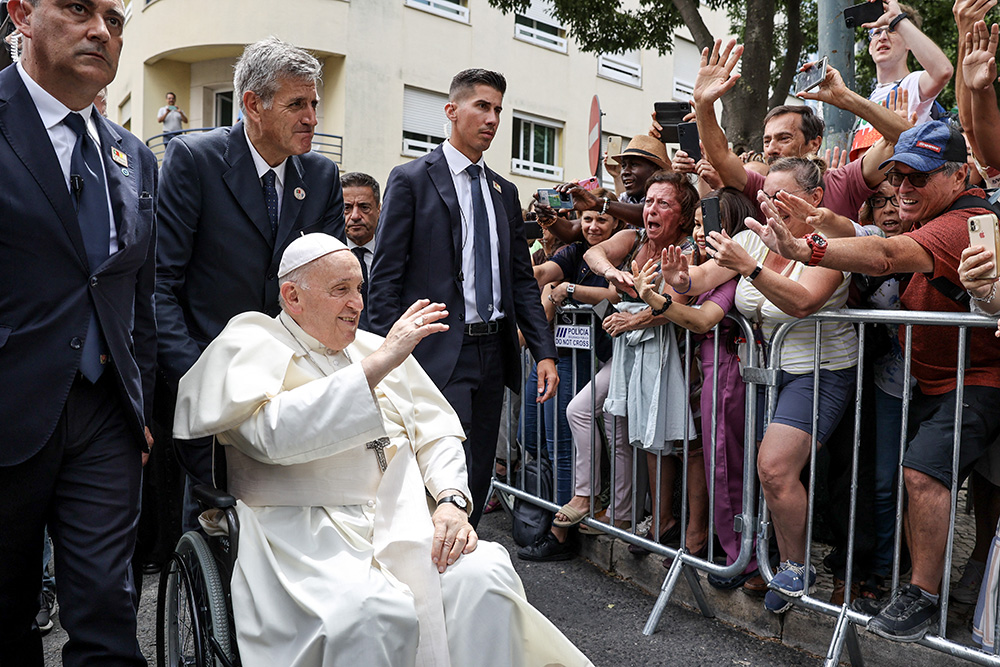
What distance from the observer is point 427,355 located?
3900 millimetres

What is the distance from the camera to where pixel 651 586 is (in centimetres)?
450

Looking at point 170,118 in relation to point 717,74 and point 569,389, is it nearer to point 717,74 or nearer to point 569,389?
point 569,389

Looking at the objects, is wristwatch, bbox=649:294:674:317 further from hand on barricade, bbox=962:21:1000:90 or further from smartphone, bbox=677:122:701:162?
hand on barricade, bbox=962:21:1000:90

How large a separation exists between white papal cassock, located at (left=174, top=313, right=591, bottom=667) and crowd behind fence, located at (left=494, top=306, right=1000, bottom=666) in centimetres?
146

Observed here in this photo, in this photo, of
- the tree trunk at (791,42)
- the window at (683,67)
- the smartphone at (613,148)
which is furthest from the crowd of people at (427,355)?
the window at (683,67)

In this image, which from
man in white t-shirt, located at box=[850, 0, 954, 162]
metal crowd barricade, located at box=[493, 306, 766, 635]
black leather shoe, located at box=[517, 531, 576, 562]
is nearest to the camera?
metal crowd barricade, located at box=[493, 306, 766, 635]

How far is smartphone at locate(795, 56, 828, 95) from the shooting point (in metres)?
4.07

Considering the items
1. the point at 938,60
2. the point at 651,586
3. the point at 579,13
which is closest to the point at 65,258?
the point at 651,586

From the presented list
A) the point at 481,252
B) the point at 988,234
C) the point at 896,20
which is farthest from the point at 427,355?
the point at 896,20

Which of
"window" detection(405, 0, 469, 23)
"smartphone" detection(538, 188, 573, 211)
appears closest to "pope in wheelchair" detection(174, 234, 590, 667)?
"smartphone" detection(538, 188, 573, 211)

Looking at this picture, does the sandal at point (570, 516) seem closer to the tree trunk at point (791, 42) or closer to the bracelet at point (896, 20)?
the bracelet at point (896, 20)

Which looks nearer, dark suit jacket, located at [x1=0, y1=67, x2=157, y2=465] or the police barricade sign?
dark suit jacket, located at [x1=0, y1=67, x2=157, y2=465]

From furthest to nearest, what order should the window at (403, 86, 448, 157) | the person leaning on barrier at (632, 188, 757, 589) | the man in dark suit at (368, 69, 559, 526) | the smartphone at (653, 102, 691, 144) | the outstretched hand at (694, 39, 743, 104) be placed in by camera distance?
the window at (403, 86, 448, 157), the smartphone at (653, 102, 691, 144), the outstretched hand at (694, 39, 743, 104), the person leaning on barrier at (632, 188, 757, 589), the man in dark suit at (368, 69, 559, 526)

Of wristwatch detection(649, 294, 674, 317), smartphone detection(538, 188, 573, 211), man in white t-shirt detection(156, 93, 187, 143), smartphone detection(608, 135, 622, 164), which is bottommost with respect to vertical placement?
wristwatch detection(649, 294, 674, 317)
